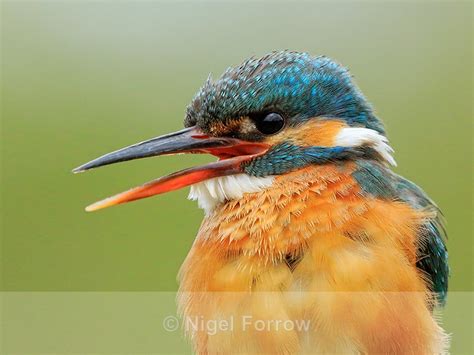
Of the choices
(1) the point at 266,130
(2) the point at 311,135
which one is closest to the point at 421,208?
(2) the point at 311,135

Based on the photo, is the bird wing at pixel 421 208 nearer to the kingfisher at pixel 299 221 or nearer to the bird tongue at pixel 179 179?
the kingfisher at pixel 299 221

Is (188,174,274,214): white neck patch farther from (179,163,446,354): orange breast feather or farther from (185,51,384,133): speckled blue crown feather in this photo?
(185,51,384,133): speckled blue crown feather

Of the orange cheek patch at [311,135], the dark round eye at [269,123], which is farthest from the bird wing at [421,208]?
the dark round eye at [269,123]

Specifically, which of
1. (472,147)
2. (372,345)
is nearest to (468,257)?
(472,147)

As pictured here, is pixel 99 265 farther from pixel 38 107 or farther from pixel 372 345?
pixel 372 345

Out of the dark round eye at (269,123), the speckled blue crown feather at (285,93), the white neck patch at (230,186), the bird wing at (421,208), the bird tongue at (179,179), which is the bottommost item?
the bird wing at (421,208)

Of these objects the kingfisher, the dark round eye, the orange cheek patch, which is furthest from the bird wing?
the dark round eye
